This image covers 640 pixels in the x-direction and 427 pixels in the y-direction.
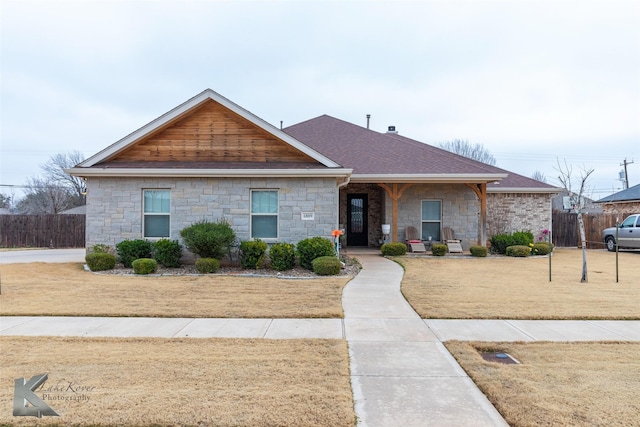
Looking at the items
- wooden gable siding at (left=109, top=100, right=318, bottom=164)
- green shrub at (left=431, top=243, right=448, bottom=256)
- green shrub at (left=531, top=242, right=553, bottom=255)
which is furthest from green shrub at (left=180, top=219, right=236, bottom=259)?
green shrub at (left=531, top=242, right=553, bottom=255)

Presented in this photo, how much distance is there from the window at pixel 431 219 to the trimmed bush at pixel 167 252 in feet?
31.7

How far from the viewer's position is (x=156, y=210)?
12.2 meters

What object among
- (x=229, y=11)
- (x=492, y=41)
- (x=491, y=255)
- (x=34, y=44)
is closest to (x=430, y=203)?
(x=491, y=255)

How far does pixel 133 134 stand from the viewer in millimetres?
12188

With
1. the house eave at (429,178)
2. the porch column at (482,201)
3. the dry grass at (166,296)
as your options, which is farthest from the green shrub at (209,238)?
the porch column at (482,201)

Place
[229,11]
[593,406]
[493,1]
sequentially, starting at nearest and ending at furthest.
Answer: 1. [593,406]
2. [493,1]
3. [229,11]

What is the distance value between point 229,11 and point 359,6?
12.8 feet

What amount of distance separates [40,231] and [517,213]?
2504 centimetres

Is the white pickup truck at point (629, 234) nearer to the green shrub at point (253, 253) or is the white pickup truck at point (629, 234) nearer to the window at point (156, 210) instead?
the green shrub at point (253, 253)

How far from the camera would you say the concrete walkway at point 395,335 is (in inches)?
131

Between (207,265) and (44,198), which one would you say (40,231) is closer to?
(207,265)

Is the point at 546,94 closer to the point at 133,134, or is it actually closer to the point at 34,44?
the point at 133,134

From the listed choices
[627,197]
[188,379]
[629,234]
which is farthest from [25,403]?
[627,197]

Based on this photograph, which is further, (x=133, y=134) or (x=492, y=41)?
(x=492, y=41)
